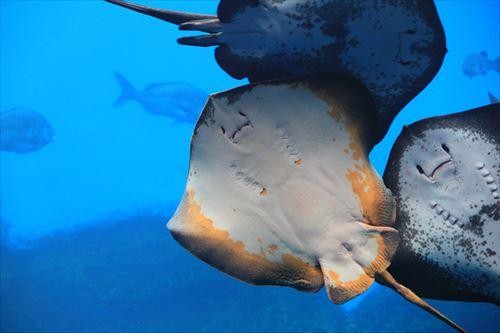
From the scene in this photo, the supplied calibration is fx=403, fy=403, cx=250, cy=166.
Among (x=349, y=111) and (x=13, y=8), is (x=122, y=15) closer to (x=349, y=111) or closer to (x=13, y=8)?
(x=13, y=8)

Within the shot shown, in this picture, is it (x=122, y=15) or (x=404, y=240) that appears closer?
(x=404, y=240)

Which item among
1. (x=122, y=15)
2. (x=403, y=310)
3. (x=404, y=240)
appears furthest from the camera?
(x=122, y=15)

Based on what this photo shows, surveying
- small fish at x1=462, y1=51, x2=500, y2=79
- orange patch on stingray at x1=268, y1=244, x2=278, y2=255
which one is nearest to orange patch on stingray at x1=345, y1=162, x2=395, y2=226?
orange patch on stingray at x1=268, y1=244, x2=278, y2=255

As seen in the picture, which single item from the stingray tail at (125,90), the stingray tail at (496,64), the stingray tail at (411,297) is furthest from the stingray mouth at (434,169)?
the stingray tail at (125,90)

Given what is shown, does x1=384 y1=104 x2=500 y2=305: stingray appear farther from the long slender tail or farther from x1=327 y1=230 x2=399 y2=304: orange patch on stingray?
the long slender tail

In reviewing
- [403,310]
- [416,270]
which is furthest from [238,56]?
[403,310]

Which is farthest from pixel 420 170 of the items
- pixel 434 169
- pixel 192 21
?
pixel 192 21

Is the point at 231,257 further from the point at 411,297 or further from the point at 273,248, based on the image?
the point at 411,297

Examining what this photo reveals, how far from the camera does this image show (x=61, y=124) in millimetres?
10336

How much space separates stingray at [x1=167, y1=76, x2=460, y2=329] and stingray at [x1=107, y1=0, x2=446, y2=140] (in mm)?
137

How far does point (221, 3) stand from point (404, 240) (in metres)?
1.22

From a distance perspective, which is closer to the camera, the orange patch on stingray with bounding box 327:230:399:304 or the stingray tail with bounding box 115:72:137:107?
the orange patch on stingray with bounding box 327:230:399:304

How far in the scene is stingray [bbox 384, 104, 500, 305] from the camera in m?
1.60

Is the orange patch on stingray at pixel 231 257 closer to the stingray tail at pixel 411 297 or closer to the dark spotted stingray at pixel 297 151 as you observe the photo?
the dark spotted stingray at pixel 297 151
